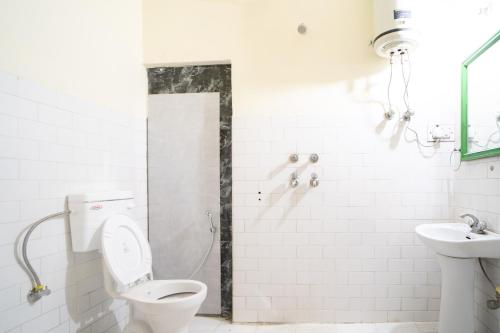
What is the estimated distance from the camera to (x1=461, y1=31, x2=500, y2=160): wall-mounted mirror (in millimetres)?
1687

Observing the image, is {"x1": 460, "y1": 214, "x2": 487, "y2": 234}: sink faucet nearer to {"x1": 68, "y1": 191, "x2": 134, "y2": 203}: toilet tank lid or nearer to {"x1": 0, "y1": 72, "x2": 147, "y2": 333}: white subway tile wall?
{"x1": 68, "y1": 191, "x2": 134, "y2": 203}: toilet tank lid

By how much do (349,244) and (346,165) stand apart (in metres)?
0.60

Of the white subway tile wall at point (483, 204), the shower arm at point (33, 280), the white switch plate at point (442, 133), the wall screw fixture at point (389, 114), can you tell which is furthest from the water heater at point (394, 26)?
the shower arm at point (33, 280)

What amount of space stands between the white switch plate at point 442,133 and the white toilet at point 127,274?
1.94m

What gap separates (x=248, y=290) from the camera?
2.18 m

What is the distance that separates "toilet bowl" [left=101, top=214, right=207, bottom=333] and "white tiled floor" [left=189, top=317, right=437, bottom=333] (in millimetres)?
567

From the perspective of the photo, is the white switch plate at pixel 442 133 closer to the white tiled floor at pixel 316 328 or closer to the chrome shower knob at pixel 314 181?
the chrome shower knob at pixel 314 181

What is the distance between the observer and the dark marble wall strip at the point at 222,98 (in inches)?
91.1

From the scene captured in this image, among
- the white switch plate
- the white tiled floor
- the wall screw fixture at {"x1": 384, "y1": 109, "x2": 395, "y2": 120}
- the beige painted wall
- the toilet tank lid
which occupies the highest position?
the beige painted wall

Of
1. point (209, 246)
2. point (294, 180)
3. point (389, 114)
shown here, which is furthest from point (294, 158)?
point (209, 246)

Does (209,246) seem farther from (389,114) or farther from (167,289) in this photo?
(389,114)

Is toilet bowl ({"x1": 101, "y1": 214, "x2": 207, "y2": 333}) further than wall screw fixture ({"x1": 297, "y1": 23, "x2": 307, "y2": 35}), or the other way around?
wall screw fixture ({"x1": 297, "y1": 23, "x2": 307, "y2": 35})

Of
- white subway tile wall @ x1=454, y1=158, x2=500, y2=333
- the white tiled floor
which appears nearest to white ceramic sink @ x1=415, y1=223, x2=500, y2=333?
white subway tile wall @ x1=454, y1=158, x2=500, y2=333

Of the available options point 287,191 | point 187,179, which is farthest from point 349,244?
point 187,179
